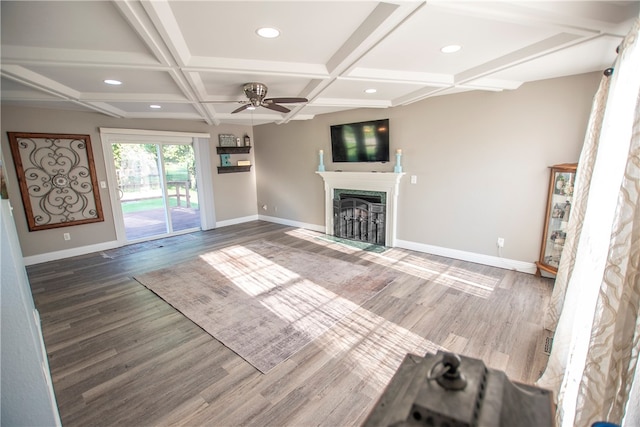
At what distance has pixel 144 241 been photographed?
17.9 feet

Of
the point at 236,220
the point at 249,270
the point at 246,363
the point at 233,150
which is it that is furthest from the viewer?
the point at 236,220

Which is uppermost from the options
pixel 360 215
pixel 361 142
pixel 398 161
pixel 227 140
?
pixel 227 140

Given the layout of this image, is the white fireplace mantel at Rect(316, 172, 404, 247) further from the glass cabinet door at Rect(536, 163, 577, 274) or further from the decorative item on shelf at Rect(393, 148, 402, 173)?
the glass cabinet door at Rect(536, 163, 577, 274)

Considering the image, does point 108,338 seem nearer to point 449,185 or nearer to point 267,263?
point 267,263

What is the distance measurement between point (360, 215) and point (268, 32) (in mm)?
3668

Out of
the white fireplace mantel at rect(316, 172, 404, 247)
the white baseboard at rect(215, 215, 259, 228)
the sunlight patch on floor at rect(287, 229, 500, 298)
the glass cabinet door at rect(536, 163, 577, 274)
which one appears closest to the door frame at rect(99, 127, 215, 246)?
the white baseboard at rect(215, 215, 259, 228)

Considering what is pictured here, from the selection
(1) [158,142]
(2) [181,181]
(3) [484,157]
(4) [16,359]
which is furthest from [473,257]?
(1) [158,142]

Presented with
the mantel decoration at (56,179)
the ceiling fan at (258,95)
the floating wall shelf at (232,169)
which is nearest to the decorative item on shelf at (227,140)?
the floating wall shelf at (232,169)

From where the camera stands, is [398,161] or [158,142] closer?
[398,161]

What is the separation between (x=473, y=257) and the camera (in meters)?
4.07

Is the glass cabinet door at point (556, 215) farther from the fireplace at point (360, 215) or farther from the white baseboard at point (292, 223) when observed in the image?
the white baseboard at point (292, 223)

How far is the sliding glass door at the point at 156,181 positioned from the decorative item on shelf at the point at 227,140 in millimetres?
681

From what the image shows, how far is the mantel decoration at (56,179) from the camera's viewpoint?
416cm

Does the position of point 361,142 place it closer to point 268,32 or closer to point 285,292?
point 285,292
